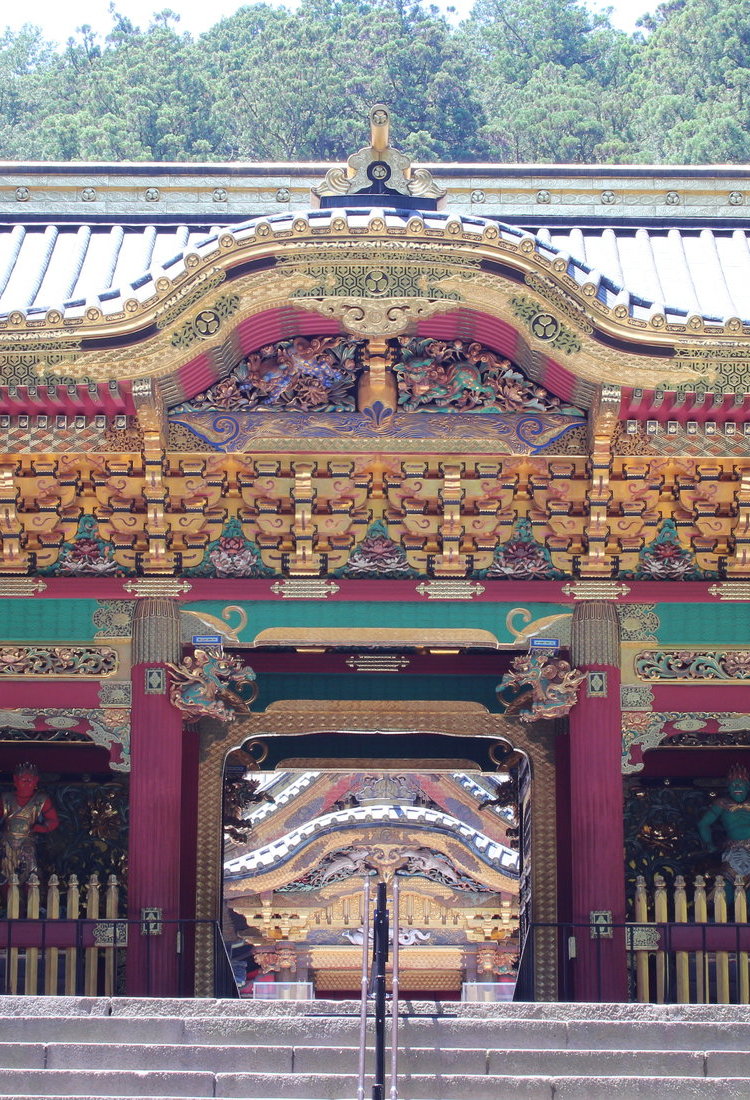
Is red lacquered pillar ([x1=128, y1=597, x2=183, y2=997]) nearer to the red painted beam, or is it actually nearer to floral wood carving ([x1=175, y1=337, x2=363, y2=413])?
the red painted beam

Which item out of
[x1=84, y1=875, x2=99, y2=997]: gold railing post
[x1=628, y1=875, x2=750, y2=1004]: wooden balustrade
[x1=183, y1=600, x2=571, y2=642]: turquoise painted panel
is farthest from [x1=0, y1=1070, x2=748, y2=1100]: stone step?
[x1=183, y1=600, x2=571, y2=642]: turquoise painted panel

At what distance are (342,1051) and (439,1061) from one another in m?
0.50

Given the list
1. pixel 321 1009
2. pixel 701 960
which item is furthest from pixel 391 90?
pixel 321 1009

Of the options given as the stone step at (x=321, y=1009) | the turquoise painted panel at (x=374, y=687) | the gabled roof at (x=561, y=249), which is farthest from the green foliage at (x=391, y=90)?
the stone step at (x=321, y=1009)

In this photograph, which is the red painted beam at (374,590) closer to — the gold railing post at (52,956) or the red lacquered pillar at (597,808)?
the red lacquered pillar at (597,808)

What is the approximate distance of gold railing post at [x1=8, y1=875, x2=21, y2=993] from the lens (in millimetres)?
13328

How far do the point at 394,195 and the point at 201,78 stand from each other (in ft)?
135

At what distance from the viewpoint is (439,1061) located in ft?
30.8

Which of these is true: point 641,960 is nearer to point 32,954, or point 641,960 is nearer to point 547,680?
point 547,680

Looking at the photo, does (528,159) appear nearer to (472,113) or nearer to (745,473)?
(472,113)

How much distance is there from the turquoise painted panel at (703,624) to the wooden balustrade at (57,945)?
15.2ft

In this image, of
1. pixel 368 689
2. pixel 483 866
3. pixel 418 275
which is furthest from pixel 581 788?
pixel 483 866

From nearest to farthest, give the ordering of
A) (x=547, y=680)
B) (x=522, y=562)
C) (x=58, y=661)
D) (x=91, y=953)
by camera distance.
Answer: (x=91, y=953) → (x=547, y=680) → (x=58, y=661) → (x=522, y=562)

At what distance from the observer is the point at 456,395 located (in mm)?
13555
